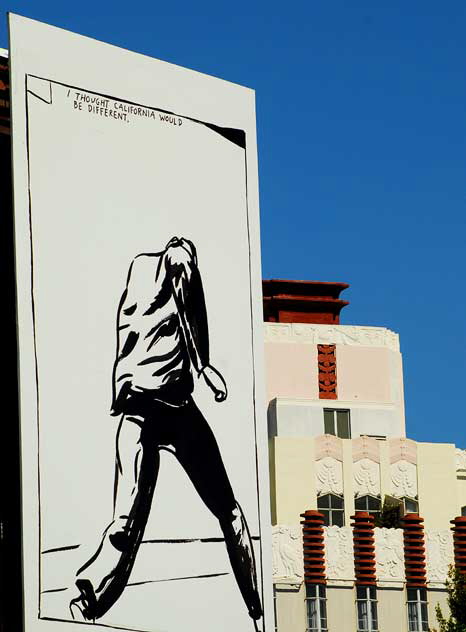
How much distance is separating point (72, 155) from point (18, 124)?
2.09m

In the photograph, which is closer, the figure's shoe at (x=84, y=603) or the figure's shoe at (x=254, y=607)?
the figure's shoe at (x=84, y=603)

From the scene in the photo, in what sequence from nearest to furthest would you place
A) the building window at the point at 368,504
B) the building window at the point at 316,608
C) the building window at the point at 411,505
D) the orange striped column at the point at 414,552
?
the building window at the point at 316,608
the orange striped column at the point at 414,552
the building window at the point at 368,504
the building window at the point at 411,505

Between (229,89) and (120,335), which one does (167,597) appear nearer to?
(120,335)

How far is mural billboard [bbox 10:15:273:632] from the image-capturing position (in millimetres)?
47312

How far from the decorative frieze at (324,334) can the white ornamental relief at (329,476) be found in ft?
32.7

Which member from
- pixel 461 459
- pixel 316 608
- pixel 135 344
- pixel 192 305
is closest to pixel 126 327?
pixel 135 344

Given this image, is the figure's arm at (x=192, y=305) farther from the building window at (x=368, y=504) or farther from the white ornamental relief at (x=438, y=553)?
the building window at (x=368, y=504)

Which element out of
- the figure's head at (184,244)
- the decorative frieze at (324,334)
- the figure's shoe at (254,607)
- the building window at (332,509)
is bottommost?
the figure's shoe at (254,607)

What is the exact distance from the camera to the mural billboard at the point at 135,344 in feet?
155

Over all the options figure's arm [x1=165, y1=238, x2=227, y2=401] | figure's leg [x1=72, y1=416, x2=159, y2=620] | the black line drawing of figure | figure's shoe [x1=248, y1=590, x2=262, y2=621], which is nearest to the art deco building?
figure's shoe [x1=248, y1=590, x2=262, y2=621]

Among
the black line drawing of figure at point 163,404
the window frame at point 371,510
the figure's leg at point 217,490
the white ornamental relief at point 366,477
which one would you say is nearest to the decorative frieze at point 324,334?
the white ornamental relief at point 366,477

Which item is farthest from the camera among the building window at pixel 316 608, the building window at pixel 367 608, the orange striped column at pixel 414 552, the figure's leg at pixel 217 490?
the orange striped column at pixel 414 552

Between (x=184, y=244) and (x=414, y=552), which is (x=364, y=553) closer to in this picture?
(x=414, y=552)

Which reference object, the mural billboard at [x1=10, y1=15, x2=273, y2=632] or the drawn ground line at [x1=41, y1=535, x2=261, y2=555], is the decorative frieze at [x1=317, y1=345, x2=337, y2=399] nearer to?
the mural billboard at [x1=10, y1=15, x2=273, y2=632]
